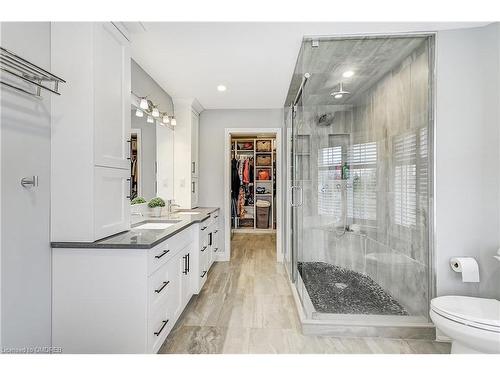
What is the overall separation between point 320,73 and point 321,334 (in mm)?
2318

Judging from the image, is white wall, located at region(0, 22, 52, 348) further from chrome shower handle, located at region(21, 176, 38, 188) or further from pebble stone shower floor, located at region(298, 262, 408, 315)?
pebble stone shower floor, located at region(298, 262, 408, 315)

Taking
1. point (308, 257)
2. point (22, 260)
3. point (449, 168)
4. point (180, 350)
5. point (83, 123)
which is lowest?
point (180, 350)

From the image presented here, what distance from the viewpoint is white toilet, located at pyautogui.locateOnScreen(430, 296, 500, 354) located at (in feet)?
4.94

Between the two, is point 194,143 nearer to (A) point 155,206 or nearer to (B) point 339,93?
(A) point 155,206

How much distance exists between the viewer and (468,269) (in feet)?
6.58

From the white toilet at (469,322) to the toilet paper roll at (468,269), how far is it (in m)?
0.16

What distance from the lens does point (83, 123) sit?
164cm

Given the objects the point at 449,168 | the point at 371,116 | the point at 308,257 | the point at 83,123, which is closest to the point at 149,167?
the point at 83,123

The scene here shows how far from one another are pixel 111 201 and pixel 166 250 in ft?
1.62

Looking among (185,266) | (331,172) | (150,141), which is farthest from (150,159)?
(331,172)

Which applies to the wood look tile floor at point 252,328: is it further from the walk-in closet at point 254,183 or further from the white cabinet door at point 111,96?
the walk-in closet at point 254,183

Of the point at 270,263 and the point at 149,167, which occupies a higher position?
the point at 149,167

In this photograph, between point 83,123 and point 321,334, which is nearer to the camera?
point 83,123

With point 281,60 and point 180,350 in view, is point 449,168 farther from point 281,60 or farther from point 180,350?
point 180,350
